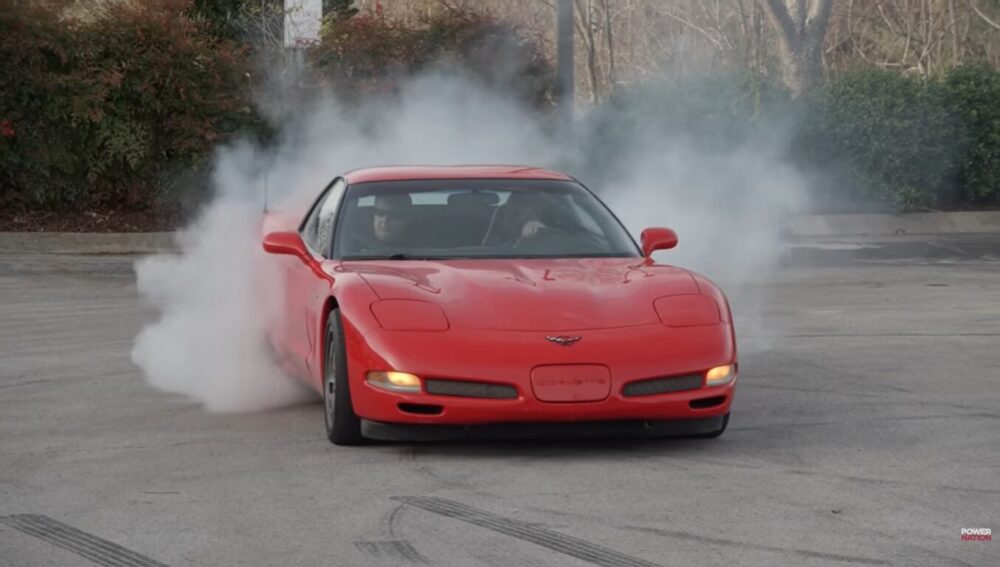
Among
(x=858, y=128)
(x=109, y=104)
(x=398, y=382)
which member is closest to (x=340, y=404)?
(x=398, y=382)

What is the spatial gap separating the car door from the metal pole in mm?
13441

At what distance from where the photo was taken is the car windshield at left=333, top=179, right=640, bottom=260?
902 centimetres

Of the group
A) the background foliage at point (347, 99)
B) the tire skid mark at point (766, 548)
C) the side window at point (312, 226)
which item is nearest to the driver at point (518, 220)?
the side window at point (312, 226)

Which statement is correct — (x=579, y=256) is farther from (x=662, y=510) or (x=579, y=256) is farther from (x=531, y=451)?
(x=662, y=510)

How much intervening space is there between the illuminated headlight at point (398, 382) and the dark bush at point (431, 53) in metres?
15.2

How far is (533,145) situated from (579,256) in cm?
1140

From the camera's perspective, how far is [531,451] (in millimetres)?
7988

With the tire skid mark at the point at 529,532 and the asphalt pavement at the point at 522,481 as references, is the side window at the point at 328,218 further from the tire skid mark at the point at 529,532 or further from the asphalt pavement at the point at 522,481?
the tire skid mark at the point at 529,532

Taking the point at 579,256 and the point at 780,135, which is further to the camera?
the point at 780,135

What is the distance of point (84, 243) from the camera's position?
67.0ft

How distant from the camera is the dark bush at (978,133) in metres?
26.2

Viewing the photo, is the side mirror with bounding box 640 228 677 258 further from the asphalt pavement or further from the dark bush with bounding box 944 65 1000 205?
the dark bush with bounding box 944 65 1000 205

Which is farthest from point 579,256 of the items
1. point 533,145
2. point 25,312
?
point 533,145

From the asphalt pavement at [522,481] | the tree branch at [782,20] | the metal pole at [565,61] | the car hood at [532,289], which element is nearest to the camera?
the asphalt pavement at [522,481]
